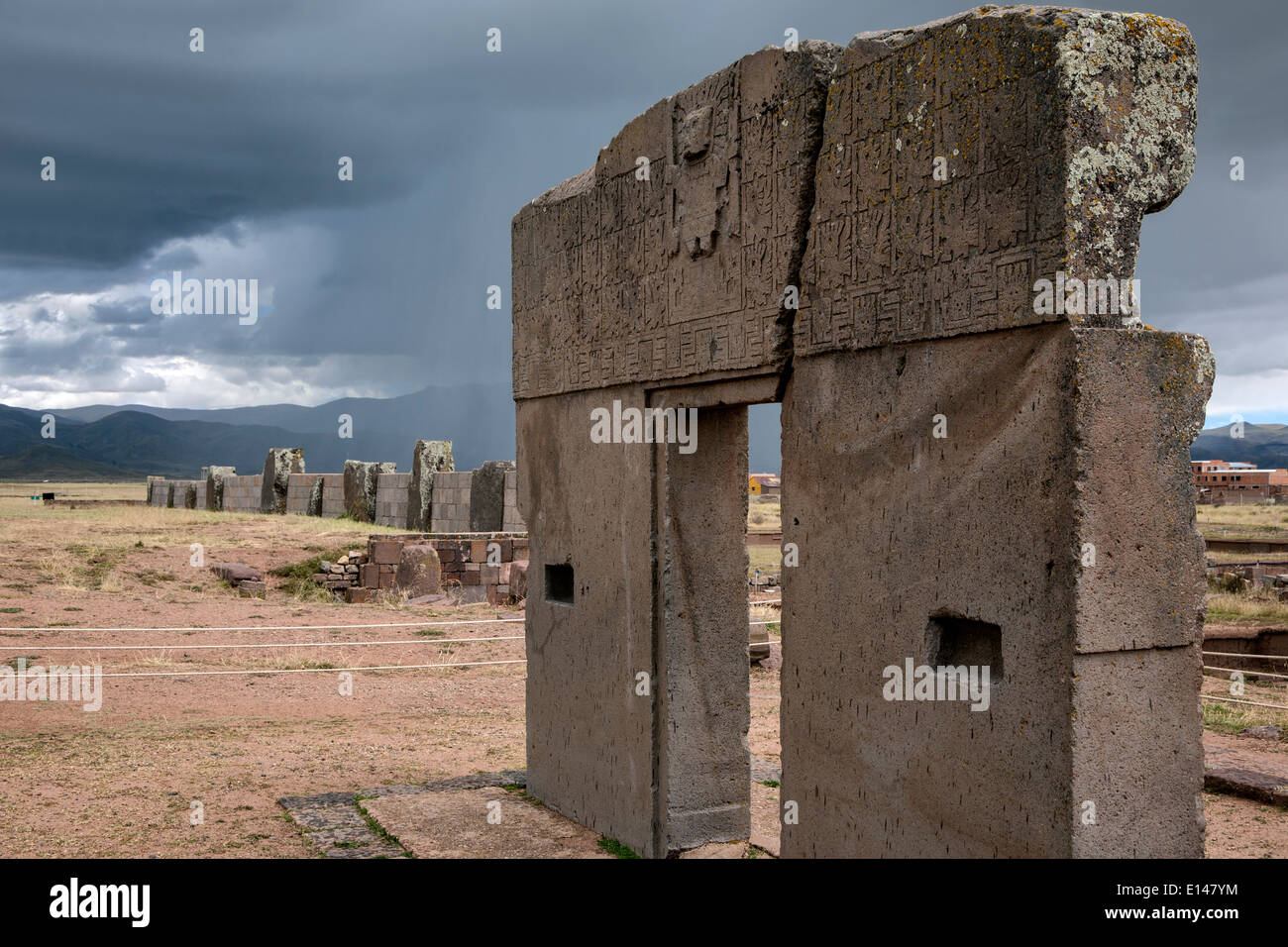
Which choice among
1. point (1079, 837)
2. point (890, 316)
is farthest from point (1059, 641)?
point (890, 316)

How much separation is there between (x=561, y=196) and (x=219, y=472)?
24.2 m

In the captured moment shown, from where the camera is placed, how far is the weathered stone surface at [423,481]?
1980 centimetres

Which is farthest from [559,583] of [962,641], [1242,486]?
[1242,486]

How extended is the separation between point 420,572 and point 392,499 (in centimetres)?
570

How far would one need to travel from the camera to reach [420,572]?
52.0 feet

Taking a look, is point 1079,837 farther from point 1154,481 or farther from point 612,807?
point 612,807

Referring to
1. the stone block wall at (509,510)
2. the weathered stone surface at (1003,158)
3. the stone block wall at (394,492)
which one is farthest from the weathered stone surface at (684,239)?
the stone block wall at (509,510)

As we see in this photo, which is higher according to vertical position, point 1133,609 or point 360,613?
point 1133,609

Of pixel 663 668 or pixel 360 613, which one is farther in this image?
pixel 360 613

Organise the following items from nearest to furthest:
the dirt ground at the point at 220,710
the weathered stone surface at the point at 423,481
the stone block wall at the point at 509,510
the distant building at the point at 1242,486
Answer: the dirt ground at the point at 220,710, the stone block wall at the point at 509,510, the weathered stone surface at the point at 423,481, the distant building at the point at 1242,486

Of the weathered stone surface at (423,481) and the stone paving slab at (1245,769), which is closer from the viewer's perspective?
the stone paving slab at (1245,769)

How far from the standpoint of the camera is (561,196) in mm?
6543

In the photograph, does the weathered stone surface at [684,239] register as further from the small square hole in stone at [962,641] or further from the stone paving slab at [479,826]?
the stone paving slab at [479,826]

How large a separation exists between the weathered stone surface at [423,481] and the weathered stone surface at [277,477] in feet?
18.2
